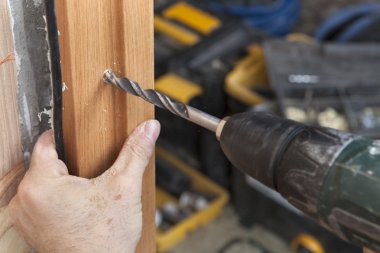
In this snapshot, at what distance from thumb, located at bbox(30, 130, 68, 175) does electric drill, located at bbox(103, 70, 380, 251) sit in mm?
221

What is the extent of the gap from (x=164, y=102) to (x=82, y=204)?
0.16 m

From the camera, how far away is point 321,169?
615 millimetres

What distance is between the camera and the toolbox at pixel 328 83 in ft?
6.51

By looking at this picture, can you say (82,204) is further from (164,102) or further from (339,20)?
(339,20)

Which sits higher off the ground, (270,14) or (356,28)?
(356,28)

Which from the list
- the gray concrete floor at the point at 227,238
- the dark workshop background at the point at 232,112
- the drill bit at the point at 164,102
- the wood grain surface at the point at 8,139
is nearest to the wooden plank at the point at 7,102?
the wood grain surface at the point at 8,139

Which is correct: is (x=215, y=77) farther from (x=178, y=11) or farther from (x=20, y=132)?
(x=20, y=132)

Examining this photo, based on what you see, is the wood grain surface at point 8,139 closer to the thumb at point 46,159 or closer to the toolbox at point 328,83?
the thumb at point 46,159

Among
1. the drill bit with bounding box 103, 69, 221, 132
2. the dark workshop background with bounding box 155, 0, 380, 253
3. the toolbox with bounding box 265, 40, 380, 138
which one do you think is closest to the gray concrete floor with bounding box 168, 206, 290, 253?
the dark workshop background with bounding box 155, 0, 380, 253

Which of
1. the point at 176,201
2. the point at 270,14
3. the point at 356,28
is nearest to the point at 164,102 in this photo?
the point at 176,201

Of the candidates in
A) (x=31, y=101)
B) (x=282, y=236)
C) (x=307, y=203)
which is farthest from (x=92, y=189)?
(x=282, y=236)

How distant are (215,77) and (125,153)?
1.46 metres

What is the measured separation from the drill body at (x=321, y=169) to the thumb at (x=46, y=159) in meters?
0.23

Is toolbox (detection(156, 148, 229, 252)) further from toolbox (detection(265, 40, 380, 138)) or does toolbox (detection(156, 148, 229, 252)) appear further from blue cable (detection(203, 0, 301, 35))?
blue cable (detection(203, 0, 301, 35))
